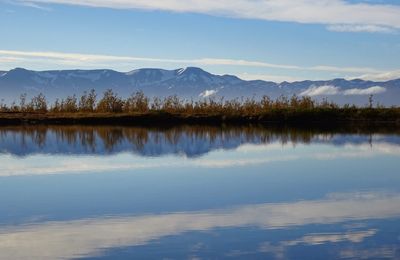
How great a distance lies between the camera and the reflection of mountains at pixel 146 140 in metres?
18.0

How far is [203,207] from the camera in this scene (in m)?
9.48

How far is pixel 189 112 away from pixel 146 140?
12.5 meters

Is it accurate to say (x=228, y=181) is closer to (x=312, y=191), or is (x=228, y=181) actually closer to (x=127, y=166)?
(x=312, y=191)

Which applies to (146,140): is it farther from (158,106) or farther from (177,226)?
(158,106)

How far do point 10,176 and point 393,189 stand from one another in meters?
6.89

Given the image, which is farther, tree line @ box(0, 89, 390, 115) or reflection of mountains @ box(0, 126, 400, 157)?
tree line @ box(0, 89, 390, 115)

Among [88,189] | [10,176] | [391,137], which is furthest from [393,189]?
[391,137]

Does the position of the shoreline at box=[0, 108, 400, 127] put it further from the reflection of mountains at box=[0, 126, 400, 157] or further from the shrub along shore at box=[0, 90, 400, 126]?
the reflection of mountains at box=[0, 126, 400, 157]

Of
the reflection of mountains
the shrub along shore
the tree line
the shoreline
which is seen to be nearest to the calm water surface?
the reflection of mountains

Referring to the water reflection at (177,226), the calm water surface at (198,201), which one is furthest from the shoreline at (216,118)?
the water reflection at (177,226)

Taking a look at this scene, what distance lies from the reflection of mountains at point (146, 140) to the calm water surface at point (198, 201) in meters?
0.16

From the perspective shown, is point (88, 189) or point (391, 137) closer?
point (88, 189)

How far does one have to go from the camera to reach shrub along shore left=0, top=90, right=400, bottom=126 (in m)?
31.0

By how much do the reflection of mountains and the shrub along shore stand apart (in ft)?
15.9
